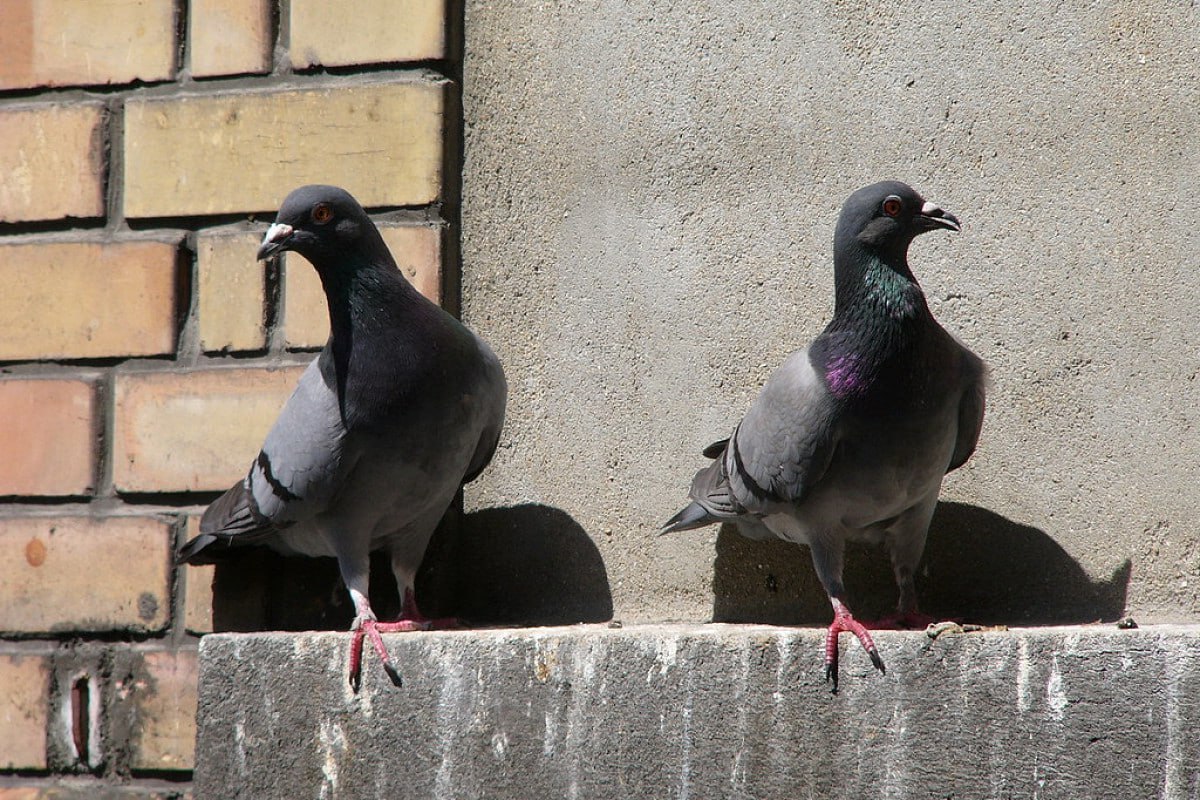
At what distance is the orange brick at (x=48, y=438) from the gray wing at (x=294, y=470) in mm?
336

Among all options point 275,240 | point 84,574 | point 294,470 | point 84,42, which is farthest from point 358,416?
point 84,42

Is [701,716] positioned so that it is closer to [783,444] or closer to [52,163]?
[783,444]

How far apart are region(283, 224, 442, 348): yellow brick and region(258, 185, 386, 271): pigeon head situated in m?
0.20

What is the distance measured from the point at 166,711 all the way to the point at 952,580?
1.51 meters

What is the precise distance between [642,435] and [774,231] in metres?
0.48

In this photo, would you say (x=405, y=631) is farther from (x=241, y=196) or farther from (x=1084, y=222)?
(x=1084, y=222)

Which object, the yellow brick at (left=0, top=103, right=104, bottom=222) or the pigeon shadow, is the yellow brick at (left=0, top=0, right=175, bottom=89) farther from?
the pigeon shadow

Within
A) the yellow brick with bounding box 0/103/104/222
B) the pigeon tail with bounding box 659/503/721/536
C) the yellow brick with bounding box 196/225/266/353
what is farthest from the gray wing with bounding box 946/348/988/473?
the yellow brick with bounding box 0/103/104/222

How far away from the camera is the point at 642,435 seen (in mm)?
2719

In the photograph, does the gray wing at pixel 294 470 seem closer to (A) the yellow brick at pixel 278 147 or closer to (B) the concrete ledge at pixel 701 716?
(B) the concrete ledge at pixel 701 716

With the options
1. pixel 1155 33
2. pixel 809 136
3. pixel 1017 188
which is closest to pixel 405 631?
pixel 809 136

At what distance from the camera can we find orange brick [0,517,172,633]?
103 inches

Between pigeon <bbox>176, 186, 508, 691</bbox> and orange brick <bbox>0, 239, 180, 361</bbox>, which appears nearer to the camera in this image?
pigeon <bbox>176, 186, 508, 691</bbox>

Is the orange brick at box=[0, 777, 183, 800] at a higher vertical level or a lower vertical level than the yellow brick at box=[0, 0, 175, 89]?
lower
